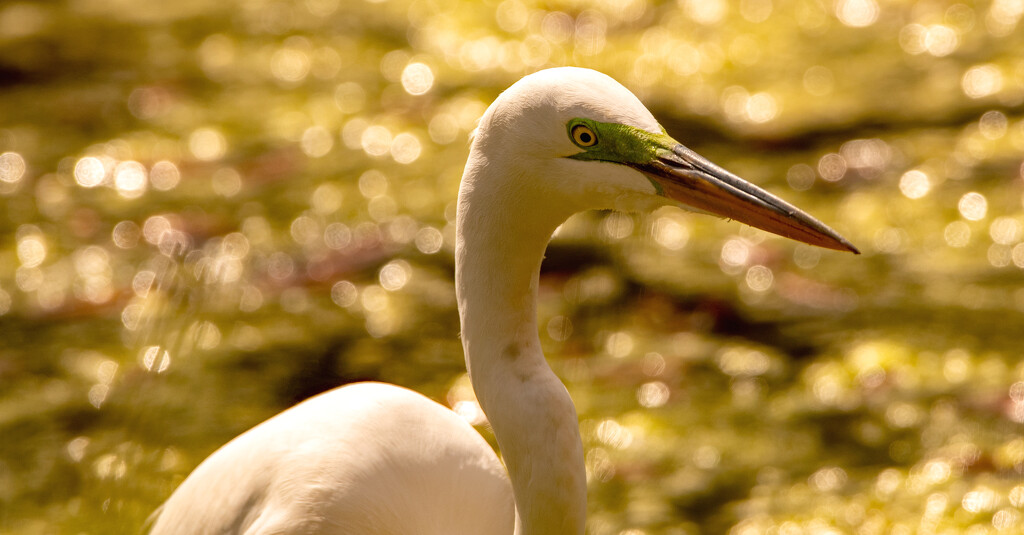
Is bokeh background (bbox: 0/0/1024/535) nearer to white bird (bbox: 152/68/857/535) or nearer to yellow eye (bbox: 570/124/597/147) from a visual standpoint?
white bird (bbox: 152/68/857/535)

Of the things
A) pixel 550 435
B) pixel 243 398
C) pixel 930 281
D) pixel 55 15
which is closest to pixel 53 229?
pixel 243 398

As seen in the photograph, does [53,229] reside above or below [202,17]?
below

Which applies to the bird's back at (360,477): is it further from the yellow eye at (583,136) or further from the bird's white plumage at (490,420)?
the yellow eye at (583,136)

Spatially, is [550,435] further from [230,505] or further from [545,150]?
[230,505]

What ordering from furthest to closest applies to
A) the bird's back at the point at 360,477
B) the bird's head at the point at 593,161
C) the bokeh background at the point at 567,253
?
the bokeh background at the point at 567,253 → the bird's back at the point at 360,477 → the bird's head at the point at 593,161

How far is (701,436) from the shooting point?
6.20 ft

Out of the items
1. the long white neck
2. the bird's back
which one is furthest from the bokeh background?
the long white neck

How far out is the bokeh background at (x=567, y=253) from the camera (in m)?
1.79

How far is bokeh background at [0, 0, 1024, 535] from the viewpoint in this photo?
1.79 m

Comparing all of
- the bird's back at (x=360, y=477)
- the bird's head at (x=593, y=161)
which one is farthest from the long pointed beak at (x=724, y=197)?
the bird's back at (x=360, y=477)

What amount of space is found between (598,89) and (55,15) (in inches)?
123

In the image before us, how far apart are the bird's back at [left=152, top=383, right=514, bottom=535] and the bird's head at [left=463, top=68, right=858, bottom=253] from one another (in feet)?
1.23

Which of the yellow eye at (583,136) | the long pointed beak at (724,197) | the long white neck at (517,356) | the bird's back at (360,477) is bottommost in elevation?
the bird's back at (360,477)

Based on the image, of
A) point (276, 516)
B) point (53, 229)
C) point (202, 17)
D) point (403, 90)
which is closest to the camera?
point (276, 516)
